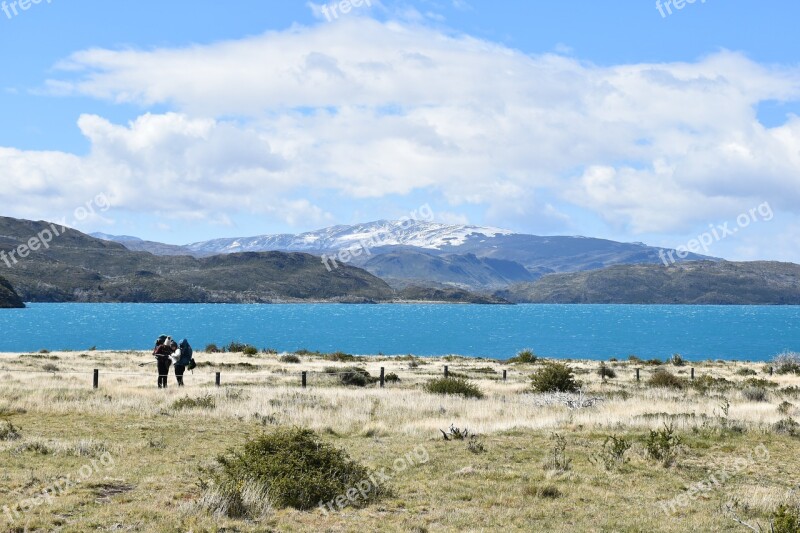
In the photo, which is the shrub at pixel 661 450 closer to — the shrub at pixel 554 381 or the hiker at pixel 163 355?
the shrub at pixel 554 381

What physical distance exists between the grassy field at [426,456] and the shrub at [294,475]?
44 cm

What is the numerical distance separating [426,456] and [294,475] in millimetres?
4172

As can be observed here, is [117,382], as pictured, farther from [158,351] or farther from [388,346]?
[388,346]

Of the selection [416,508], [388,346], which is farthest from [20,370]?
[388,346]

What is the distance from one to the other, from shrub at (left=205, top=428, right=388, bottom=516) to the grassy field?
1.43ft

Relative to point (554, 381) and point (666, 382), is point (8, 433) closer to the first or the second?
point (554, 381)

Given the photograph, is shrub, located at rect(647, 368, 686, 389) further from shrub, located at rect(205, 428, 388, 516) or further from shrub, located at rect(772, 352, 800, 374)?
shrub, located at rect(205, 428, 388, 516)

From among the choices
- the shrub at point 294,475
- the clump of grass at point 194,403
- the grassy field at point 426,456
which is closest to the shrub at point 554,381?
the grassy field at point 426,456

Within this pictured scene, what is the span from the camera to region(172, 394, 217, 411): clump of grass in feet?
70.3

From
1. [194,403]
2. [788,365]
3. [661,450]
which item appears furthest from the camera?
[788,365]

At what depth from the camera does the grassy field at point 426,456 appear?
10078 mm

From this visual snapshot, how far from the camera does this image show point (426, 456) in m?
14.7

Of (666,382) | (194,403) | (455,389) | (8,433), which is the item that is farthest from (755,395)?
(8,433)

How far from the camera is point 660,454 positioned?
47.5 ft
